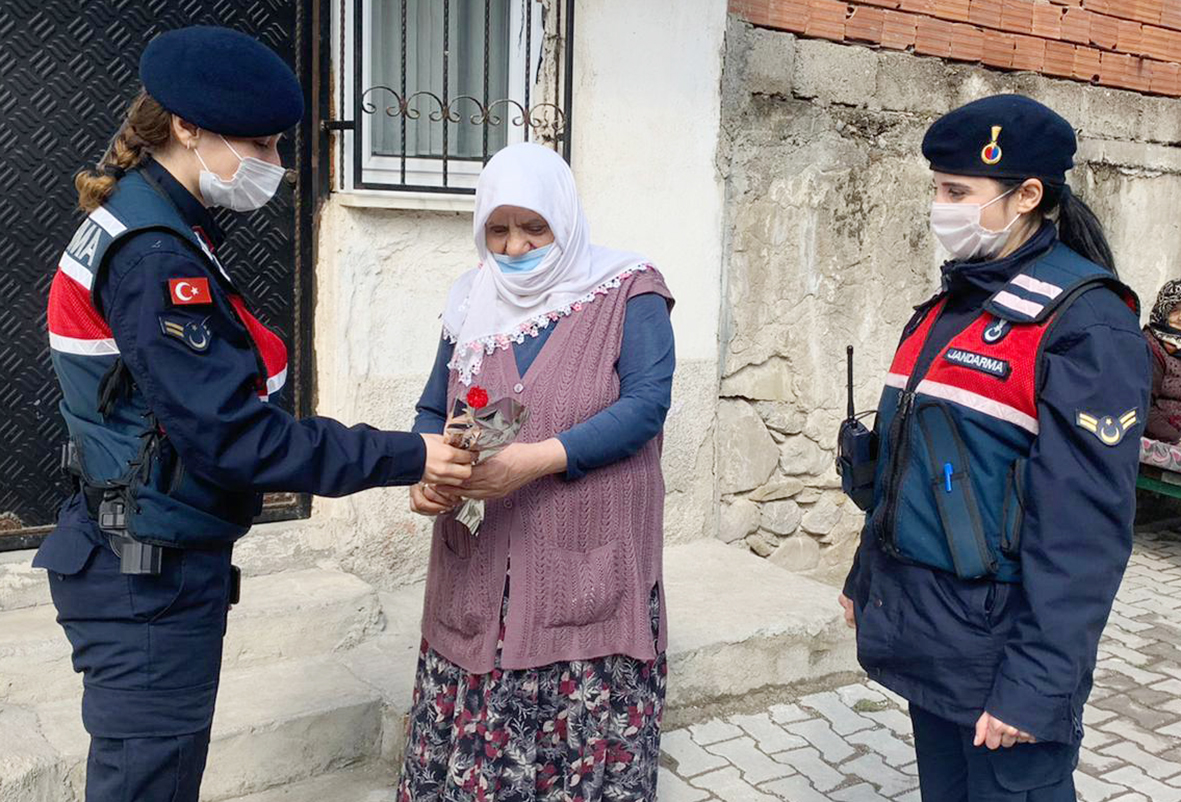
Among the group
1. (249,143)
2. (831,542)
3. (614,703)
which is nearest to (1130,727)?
(831,542)

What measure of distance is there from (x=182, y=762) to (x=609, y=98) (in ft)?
10.3

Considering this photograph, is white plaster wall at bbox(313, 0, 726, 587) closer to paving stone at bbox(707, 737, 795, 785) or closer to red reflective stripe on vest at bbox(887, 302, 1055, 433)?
paving stone at bbox(707, 737, 795, 785)

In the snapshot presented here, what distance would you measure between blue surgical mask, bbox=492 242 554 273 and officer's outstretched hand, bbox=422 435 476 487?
1.46 feet

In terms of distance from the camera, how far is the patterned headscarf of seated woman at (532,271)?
2447 millimetres

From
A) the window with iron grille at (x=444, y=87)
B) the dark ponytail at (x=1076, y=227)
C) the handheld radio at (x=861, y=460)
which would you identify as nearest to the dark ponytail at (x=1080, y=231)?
the dark ponytail at (x=1076, y=227)

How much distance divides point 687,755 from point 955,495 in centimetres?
193

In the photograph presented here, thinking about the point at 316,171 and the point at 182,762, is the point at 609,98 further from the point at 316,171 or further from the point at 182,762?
the point at 182,762

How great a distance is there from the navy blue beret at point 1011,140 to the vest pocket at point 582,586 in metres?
1.08

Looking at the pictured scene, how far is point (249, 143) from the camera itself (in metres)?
2.19

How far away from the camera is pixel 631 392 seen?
247 cm

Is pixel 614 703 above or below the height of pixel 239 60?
below

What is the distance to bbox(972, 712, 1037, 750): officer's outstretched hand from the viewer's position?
6.56 ft

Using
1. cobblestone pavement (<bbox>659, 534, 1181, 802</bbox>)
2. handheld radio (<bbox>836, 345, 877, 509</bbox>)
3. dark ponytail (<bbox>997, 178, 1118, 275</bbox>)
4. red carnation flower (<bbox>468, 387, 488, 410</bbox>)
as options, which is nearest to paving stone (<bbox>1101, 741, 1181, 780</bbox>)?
cobblestone pavement (<bbox>659, 534, 1181, 802</bbox>)

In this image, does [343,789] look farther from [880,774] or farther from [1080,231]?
[1080,231]
